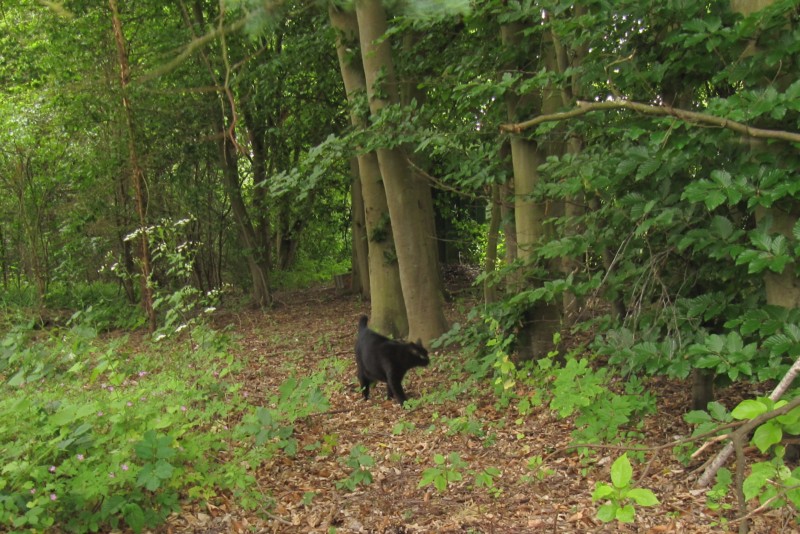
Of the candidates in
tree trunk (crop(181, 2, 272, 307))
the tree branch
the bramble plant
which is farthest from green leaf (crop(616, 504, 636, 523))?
tree trunk (crop(181, 2, 272, 307))

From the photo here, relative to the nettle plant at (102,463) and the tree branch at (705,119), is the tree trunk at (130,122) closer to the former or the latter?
the nettle plant at (102,463)

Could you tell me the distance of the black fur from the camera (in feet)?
21.9

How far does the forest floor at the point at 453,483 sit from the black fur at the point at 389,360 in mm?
249

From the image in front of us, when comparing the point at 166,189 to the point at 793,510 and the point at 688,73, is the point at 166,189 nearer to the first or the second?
the point at 688,73

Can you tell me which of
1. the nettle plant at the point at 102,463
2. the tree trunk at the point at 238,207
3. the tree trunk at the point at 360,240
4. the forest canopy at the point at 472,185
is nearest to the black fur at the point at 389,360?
the forest canopy at the point at 472,185

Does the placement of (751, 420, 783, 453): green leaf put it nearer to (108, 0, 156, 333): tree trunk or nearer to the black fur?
the black fur

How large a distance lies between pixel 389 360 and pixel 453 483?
227cm

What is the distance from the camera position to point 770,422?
1.80 meters

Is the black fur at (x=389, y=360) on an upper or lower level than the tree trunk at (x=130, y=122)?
lower

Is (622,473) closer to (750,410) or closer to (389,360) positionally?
(750,410)

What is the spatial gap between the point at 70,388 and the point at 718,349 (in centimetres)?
508

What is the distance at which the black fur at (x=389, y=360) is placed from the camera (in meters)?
6.67

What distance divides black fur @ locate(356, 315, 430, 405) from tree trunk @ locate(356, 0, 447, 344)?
1637 millimetres

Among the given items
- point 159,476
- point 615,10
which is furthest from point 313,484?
point 615,10
